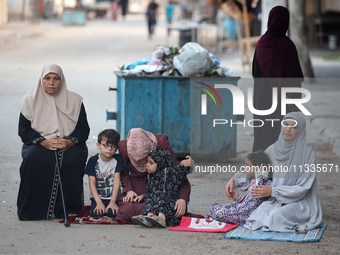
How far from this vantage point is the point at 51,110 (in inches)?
228

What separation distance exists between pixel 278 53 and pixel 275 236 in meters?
1.74

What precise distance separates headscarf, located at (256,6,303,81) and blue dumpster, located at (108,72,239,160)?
5.44 feet

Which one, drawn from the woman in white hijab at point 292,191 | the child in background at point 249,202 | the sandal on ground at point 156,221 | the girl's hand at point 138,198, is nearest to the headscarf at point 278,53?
the woman in white hijab at point 292,191

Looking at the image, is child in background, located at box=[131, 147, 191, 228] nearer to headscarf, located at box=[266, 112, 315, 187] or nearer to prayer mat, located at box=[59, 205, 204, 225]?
prayer mat, located at box=[59, 205, 204, 225]

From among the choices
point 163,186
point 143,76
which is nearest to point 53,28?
point 143,76

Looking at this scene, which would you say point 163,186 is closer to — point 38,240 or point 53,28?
point 38,240

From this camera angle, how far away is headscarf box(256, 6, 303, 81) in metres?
6.05

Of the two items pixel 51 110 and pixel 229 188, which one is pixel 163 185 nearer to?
pixel 229 188

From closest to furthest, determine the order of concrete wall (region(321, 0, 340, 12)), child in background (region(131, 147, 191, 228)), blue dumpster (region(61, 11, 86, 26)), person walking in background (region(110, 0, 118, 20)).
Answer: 1. child in background (region(131, 147, 191, 228))
2. concrete wall (region(321, 0, 340, 12))
3. blue dumpster (region(61, 11, 86, 26))
4. person walking in background (region(110, 0, 118, 20))

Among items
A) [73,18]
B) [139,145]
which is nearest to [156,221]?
[139,145]

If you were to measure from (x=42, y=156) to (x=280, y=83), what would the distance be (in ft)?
7.33

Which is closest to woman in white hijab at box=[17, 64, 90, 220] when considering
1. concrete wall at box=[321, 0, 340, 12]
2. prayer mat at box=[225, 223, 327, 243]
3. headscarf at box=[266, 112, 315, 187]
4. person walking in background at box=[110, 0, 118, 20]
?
prayer mat at box=[225, 223, 327, 243]

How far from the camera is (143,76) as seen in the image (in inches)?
306

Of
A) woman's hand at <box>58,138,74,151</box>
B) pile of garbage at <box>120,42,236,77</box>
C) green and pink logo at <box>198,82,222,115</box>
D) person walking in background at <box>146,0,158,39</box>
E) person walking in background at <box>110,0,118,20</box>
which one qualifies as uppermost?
person walking in background at <box>110,0,118,20</box>
